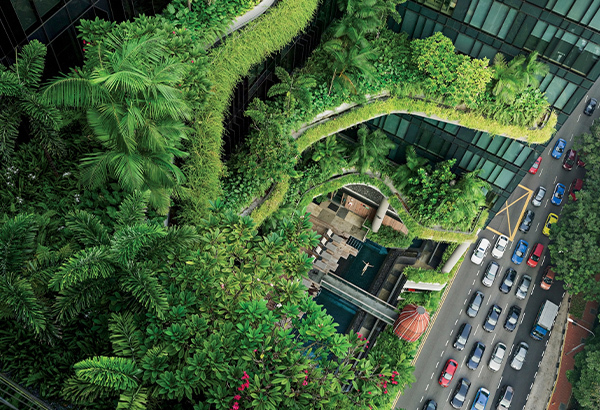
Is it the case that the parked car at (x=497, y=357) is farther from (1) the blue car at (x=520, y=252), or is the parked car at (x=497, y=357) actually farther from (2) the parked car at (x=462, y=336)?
(1) the blue car at (x=520, y=252)

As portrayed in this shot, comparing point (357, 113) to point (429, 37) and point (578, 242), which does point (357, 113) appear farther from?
point (578, 242)

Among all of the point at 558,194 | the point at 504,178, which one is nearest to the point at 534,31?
the point at 504,178

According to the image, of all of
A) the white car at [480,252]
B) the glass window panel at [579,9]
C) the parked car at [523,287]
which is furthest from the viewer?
the white car at [480,252]

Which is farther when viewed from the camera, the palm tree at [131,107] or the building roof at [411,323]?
the building roof at [411,323]

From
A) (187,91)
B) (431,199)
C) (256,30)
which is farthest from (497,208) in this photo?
(187,91)

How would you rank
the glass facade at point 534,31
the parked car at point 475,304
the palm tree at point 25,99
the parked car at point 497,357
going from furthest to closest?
the parked car at point 475,304, the parked car at point 497,357, the glass facade at point 534,31, the palm tree at point 25,99

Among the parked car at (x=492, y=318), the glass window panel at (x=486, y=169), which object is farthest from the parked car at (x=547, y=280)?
the glass window panel at (x=486, y=169)

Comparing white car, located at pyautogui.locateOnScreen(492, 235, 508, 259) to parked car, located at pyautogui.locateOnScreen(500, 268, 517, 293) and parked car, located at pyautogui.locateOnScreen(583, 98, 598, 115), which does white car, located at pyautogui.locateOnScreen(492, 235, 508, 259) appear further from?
parked car, located at pyautogui.locateOnScreen(583, 98, 598, 115)
